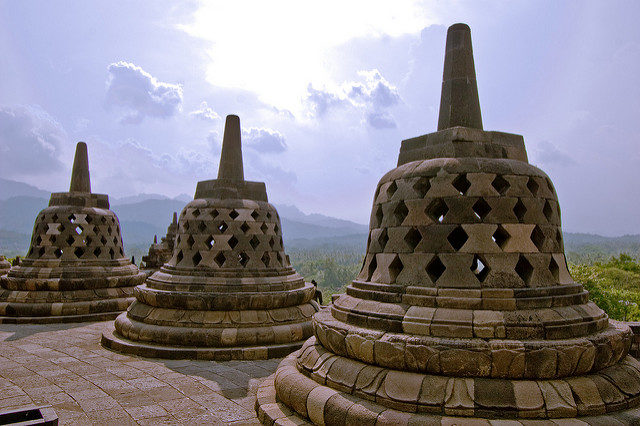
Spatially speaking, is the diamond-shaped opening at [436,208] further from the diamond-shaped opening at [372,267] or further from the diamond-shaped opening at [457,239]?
the diamond-shaped opening at [372,267]

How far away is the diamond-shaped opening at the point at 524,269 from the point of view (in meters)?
4.36

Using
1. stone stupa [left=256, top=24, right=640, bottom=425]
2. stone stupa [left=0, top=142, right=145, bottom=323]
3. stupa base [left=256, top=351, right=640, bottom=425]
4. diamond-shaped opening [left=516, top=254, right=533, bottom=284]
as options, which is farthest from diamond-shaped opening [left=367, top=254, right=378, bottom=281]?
stone stupa [left=0, top=142, right=145, bottom=323]

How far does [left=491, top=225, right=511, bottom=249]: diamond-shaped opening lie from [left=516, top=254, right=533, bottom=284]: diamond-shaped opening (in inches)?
8.0

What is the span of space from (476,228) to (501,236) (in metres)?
0.31

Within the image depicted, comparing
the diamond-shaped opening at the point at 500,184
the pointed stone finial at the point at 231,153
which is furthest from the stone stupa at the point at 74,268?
the diamond-shaped opening at the point at 500,184

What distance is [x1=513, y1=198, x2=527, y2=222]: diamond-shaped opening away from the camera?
449cm

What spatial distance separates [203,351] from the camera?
7.34 m

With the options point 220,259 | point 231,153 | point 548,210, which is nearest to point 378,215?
point 548,210

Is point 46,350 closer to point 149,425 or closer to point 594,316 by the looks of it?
point 149,425

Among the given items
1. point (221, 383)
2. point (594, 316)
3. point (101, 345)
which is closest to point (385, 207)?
point (594, 316)

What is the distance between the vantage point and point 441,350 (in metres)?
3.84

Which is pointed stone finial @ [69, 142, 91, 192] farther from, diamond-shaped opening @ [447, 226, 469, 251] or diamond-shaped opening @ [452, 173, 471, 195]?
diamond-shaped opening @ [452, 173, 471, 195]

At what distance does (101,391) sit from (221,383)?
1448mm

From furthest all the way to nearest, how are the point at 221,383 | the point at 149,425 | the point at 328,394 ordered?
the point at 221,383 < the point at 149,425 < the point at 328,394
